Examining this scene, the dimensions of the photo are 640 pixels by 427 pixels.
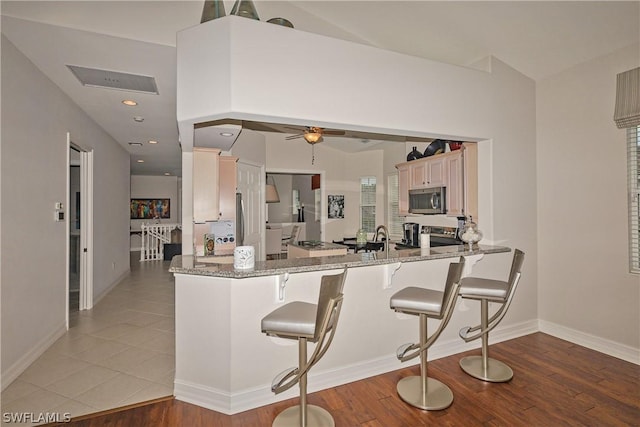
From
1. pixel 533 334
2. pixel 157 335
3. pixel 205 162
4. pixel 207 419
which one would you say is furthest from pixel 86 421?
pixel 533 334

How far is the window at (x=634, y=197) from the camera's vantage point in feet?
9.77

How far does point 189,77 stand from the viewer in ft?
7.83

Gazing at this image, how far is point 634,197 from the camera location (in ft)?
9.81

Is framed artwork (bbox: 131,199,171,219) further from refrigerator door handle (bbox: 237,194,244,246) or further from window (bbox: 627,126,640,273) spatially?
window (bbox: 627,126,640,273)

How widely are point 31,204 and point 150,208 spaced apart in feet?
28.7

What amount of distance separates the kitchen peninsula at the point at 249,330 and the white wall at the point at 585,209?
6.58 ft

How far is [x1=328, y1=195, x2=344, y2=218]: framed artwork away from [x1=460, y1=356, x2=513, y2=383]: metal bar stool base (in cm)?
502

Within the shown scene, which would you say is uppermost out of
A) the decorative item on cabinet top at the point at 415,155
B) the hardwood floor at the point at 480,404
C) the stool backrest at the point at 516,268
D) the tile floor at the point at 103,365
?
the decorative item on cabinet top at the point at 415,155

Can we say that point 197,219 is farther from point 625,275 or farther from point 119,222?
point 625,275

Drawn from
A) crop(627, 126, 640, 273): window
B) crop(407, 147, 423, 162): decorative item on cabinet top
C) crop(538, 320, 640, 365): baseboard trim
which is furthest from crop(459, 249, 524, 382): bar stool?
crop(407, 147, 423, 162): decorative item on cabinet top

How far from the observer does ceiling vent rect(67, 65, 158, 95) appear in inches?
125

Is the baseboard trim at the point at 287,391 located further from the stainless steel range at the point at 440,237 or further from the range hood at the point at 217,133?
the range hood at the point at 217,133

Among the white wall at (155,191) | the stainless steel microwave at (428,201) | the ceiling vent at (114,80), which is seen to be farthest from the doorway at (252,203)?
the white wall at (155,191)

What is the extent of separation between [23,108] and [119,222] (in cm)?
385
